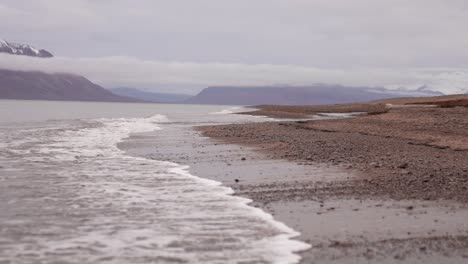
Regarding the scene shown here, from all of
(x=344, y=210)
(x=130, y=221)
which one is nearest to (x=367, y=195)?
(x=344, y=210)

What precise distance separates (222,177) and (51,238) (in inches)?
259

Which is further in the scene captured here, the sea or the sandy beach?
the sandy beach

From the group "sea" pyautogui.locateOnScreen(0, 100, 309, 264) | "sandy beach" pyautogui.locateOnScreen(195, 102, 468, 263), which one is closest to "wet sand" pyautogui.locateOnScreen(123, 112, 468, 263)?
"sandy beach" pyautogui.locateOnScreen(195, 102, 468, 263)

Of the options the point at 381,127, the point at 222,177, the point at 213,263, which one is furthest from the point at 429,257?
the point at 381,127

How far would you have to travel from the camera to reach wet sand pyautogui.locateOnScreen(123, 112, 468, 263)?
22.4ft

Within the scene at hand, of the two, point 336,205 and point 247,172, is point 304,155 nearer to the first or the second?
point 247,172

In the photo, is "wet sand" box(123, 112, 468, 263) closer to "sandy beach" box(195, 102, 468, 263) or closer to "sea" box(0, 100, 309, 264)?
"sandy beach" box(195, 102, 468, 263)

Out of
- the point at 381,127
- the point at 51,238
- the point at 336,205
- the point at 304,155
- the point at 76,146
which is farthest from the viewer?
the point at 381,127

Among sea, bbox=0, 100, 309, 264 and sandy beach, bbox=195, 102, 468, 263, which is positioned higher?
sandy beach, bbox=195, 102, 468, 263

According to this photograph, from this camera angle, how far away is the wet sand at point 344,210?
6.83 meters

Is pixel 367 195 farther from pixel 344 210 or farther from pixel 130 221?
pixel 130 221

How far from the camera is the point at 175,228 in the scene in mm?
8117

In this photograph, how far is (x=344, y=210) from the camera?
30.6ft

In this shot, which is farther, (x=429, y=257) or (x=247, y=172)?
(x=247, y=172)
